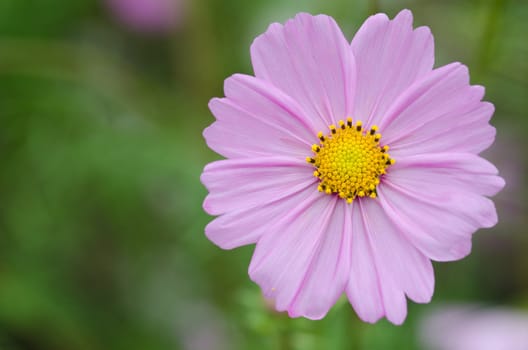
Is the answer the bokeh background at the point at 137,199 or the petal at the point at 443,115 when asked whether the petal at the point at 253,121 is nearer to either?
the petal at the point at 443,115

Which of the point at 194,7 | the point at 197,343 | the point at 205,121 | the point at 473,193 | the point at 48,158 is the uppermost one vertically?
the point at 194,7

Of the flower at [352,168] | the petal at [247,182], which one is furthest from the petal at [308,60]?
the petal at [247,182]

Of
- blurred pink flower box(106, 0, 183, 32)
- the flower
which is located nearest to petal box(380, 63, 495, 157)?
the flower

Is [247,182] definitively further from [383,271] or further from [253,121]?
[383,271]

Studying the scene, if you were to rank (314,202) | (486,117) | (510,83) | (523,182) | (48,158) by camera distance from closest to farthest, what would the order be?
1. (486,117)
2. (314,202)
3. (510,83)
4. (48,158)
5. (523,182)

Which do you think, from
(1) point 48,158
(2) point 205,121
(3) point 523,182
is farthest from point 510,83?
(1) point 48,158

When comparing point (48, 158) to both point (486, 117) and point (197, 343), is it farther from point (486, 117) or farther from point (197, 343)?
point (486, 117)

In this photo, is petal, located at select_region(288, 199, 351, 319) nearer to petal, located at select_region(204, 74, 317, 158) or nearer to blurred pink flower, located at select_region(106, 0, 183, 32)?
petal, located at select_region(204, 74, 317, 158)
